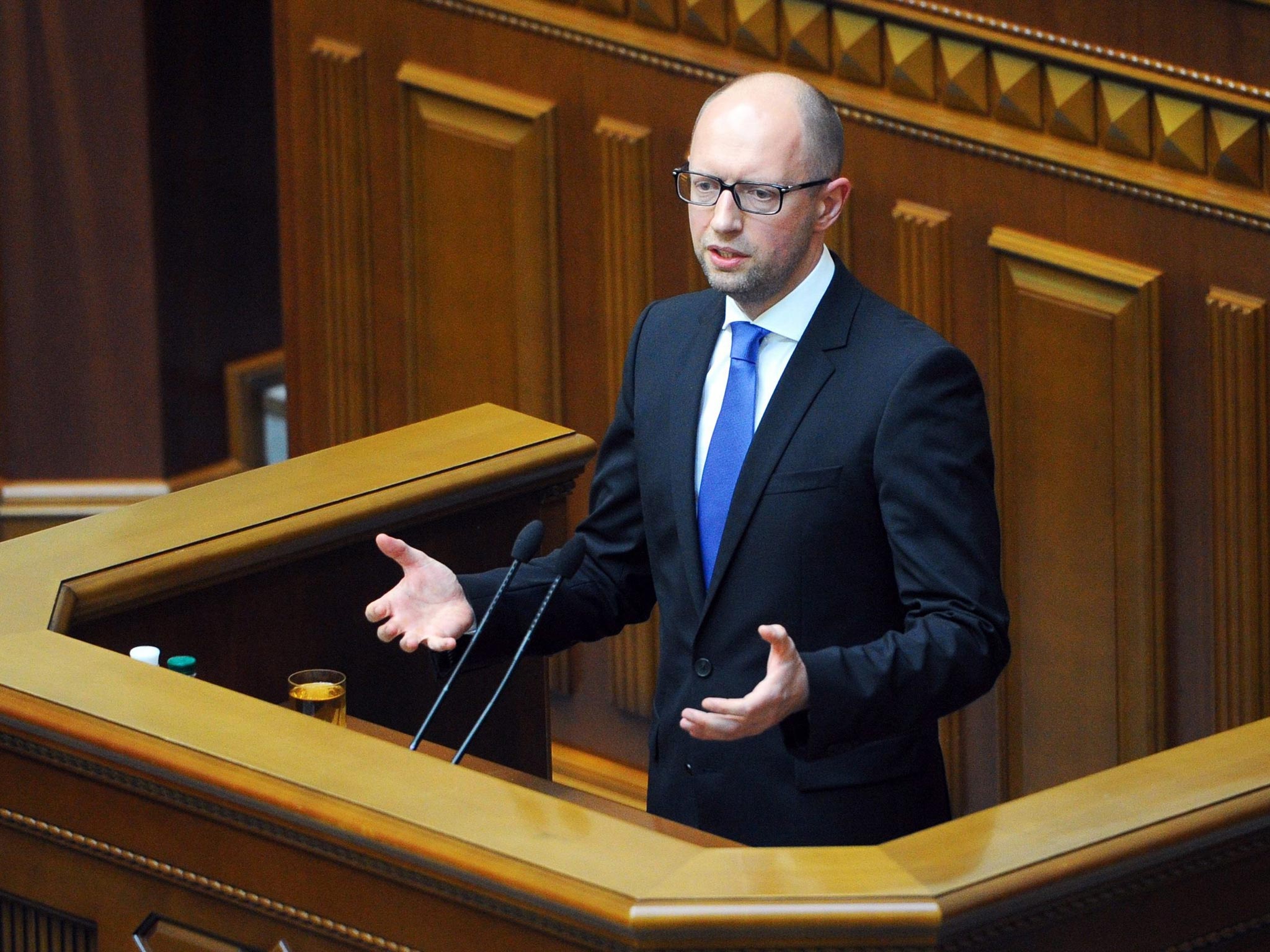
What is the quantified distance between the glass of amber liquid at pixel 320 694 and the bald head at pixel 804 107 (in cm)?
82

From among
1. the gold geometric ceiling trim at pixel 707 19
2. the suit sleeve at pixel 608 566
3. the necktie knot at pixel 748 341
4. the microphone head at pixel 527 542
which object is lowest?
the microphone head at pixel 527 542

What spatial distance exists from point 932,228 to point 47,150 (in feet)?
6.82

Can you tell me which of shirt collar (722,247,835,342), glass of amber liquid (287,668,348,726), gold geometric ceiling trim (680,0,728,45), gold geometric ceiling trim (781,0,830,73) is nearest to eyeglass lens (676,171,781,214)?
shirt collar (722,247,835,342)

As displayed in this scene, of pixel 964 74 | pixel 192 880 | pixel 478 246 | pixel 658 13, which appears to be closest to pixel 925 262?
pixel 964 74

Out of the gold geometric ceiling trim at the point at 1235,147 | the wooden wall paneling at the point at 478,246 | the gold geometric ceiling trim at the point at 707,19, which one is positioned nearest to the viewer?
the gold geometric ceiling trim at the point at 1235,147

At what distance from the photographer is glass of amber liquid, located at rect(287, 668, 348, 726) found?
2838mm

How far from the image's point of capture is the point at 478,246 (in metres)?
4.44

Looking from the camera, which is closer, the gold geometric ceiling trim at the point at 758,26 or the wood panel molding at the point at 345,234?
the gold geometric ceiling trim at the point at 758,26

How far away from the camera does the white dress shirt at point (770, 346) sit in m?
2.57

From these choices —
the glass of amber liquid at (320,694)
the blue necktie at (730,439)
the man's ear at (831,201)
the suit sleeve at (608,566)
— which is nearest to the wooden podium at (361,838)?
the glass of amber liquid at (320,694)

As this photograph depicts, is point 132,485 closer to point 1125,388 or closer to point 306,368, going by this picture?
point 306,368

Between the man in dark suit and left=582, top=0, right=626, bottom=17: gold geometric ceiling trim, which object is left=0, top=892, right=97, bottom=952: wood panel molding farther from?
left=582, top=0, right=626, bottom=17: gold geometric ceiling trim

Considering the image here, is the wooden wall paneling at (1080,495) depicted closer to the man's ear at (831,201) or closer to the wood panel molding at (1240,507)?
the wood panel molding at (1240,507)

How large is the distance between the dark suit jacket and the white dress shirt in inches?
0.6
